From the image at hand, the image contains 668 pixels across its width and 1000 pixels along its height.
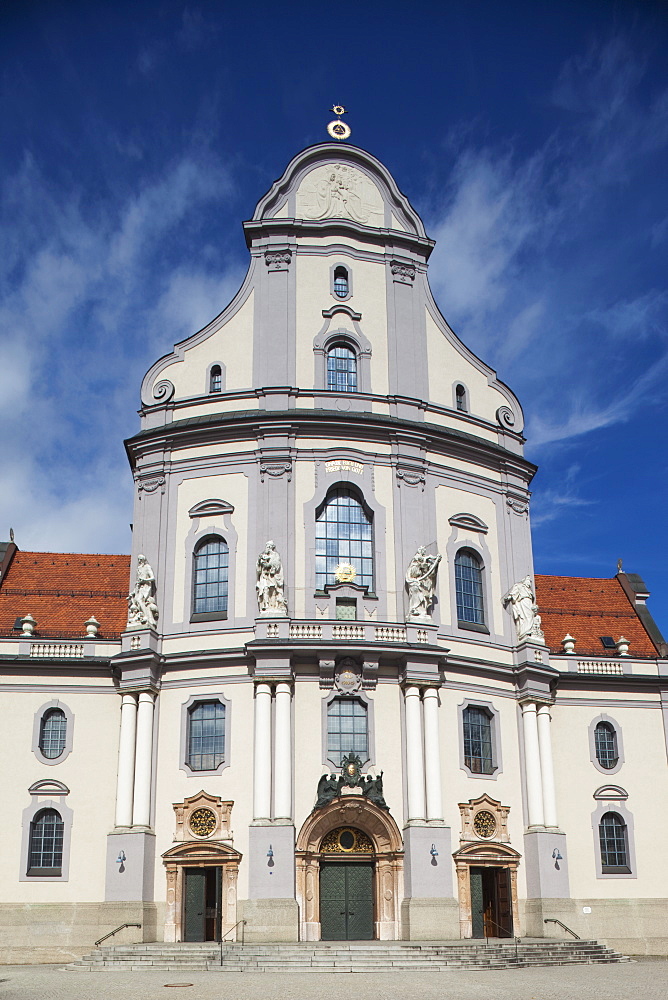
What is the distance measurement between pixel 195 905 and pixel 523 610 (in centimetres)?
1388

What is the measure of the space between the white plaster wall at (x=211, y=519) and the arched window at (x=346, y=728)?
436 cm

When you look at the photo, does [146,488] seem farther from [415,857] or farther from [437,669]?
[415,857]

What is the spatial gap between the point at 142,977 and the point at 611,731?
19219 mm

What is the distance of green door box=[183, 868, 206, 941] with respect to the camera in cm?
3183

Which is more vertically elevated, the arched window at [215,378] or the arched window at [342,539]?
the arched window at [215,378]

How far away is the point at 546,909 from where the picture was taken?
3334cm

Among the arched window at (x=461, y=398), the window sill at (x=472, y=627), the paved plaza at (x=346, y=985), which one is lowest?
the paved plaza at (x=346, y=985)

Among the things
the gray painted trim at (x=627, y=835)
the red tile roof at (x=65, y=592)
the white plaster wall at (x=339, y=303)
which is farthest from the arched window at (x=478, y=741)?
the red tile roof at (x=65, y=592)

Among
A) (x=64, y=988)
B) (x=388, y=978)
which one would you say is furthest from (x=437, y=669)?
(x=64, y=988)

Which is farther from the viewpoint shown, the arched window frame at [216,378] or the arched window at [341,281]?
the arched window at [341,281]

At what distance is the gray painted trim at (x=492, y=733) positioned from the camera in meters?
34.2

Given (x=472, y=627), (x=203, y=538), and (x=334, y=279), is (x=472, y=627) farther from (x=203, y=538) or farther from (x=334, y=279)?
(x=334, y=279)

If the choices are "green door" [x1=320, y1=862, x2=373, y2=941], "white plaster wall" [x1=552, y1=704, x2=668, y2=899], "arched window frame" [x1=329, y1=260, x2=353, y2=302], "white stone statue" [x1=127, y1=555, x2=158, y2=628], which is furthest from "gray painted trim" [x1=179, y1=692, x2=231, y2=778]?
"arched window frame" [x1=329, y1=260, x2=353, y2=302]

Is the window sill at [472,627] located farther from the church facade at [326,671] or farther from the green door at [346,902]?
the green door at [346,902]
